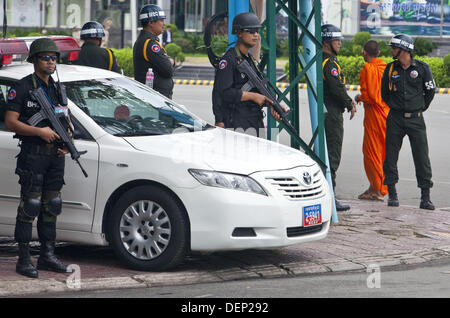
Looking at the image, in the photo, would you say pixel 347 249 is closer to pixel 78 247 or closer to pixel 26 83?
pixel 78 247

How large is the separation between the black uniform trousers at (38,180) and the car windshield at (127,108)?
66 cm

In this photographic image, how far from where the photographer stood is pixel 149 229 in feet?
24.6

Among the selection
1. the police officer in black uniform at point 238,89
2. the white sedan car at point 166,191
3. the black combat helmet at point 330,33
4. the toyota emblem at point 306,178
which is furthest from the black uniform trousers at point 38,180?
the black combat helmet at point 330,33

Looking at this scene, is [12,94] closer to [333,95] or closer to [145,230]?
[145,230]

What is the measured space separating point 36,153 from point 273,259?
7.30 feet

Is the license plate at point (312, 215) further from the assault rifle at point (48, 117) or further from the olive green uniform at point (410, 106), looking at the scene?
the olive green uniform at point (410, 106)

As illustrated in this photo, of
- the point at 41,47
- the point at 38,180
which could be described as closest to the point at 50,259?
the point at 38,180

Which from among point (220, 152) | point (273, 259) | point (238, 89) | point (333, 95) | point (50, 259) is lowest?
point (273, 259)

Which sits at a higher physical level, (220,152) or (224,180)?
(220,152)

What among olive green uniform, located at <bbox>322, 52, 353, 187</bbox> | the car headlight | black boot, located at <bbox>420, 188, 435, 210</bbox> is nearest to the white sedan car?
the car headlight

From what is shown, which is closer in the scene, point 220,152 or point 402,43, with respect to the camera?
point 220,152

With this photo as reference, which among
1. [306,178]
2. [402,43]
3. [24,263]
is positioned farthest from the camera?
[402,43]

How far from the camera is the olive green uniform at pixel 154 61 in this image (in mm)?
10820

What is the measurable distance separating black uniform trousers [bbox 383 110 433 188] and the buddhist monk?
61 centimetres
